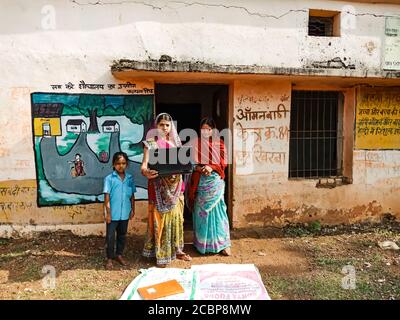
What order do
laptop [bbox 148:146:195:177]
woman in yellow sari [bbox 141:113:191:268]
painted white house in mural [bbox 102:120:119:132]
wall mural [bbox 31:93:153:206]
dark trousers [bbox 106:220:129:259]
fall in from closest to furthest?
laptop [bbox 148:146:195:177] < woman in yellow sari [bbox 141:113:191:268] < dark trousers [bbox 106:220:129:259] < wall mural [bbox 31:93:153:206] < painted white house in mural [bbox 102:120:119:132]

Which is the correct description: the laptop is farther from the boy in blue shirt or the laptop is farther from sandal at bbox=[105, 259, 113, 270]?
sandal at bbox=[105, 259, 113, 270]

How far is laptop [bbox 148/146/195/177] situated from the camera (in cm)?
414

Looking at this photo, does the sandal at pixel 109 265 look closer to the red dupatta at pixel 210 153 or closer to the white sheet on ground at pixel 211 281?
the white sheet on ground at pixel 211 281

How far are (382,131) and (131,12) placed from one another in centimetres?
445

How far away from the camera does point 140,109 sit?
532cm

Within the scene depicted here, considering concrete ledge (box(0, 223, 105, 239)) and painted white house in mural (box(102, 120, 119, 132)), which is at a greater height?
painted white house in mural (box(102, 120, 119, 132))

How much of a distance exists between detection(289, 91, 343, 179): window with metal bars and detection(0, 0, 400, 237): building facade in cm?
2

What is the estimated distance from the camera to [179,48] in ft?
17.4

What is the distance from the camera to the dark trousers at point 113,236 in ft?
14.4

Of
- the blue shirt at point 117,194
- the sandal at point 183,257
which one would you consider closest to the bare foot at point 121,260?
the blue shirt at point 117,194

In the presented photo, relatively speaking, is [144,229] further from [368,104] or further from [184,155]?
[368,104]

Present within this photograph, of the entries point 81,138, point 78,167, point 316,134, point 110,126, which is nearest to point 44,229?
point 78,167

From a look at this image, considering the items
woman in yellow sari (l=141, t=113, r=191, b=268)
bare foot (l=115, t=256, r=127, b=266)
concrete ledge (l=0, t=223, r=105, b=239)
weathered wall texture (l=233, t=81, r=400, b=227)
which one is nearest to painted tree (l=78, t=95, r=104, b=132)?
woman in yellow sari (l=141, t=113, r=191, b=268)

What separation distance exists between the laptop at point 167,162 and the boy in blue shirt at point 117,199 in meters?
0.41
